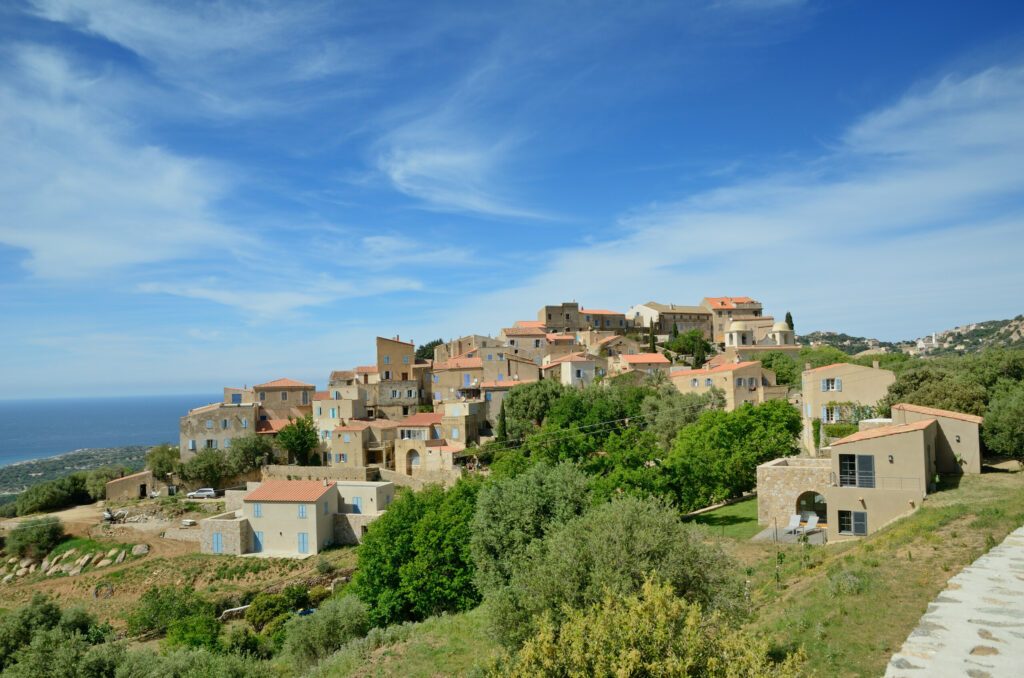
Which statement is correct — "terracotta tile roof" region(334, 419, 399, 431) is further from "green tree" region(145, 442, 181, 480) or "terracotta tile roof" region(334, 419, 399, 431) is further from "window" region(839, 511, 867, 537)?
"window" region(839, 511, 867, 537)

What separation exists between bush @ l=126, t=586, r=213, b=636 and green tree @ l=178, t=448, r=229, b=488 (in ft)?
64.6

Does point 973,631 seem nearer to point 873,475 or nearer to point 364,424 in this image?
point 873,475

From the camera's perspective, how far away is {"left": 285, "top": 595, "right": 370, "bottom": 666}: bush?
70.0 feet

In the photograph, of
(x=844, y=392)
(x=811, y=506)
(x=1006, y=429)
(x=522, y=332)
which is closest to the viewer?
(x=1006, y=429)

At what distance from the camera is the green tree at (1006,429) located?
2463 centimetres

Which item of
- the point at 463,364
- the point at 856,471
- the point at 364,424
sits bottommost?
the point at 364,424

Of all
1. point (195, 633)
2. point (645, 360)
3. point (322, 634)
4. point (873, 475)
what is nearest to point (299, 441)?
point (195, 633)

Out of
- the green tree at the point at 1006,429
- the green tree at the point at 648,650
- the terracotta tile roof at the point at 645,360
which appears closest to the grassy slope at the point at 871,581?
the green tree at the point at 648,650

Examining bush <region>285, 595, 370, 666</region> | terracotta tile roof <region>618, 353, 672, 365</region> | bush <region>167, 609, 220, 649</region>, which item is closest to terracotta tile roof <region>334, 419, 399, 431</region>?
bush <region>167, 609, 220, 649</region>

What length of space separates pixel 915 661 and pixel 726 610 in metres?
3.09

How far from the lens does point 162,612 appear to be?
101 feet

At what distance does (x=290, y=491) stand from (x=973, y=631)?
37636mm

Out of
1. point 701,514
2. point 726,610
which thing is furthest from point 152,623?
point 726,610

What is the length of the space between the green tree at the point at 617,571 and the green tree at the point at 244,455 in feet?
140
